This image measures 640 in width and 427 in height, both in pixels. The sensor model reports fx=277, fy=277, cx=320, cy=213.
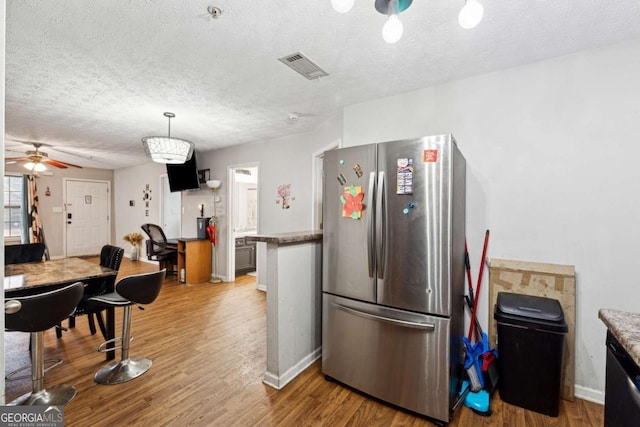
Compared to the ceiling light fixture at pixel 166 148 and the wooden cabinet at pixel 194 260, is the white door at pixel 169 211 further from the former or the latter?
the ceiling light fixture at pixel 166 148

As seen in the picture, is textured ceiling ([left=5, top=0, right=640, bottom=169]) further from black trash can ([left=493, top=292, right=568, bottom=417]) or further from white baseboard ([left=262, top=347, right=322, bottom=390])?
white baseboard ([left=262, top=347, right=322, bottom=390])

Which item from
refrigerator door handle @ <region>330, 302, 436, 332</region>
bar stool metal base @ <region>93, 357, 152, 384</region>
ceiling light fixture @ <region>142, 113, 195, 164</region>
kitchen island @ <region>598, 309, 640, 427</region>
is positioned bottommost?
bar stool metal base @ <region>93, 357, 152, 384</region>

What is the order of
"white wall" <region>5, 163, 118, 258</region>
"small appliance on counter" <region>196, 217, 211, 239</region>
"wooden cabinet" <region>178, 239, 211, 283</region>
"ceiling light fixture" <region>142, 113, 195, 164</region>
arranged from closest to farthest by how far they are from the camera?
"ceiling light fixture" <region>142, 113, 195, 164</region>, "wooden cabinet" <region>178, 239, 211, 283</region>, "small appliance on counter" <region>196, 217, 211, 239</region>, "white wall" <region>5, 163, 118, 258</region>

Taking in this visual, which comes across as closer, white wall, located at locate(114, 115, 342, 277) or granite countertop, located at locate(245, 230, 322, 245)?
granite countertop, located at locate(245, 230, 322, 245)

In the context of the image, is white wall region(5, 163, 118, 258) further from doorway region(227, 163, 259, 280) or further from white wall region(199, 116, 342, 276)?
white wall region(199, 116, 342, 276)

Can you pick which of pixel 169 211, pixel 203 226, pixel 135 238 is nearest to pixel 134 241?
pixel 135 238

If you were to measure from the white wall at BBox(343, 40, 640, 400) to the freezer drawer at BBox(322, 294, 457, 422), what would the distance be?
0.87 meters

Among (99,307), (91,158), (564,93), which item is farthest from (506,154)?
(91,158)

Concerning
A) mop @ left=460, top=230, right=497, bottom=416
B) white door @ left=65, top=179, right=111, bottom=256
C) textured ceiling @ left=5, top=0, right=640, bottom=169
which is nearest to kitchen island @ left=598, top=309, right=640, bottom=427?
mop @ left=460, top=230, right=497, bottom=416

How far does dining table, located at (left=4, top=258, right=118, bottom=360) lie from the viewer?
6.63ft

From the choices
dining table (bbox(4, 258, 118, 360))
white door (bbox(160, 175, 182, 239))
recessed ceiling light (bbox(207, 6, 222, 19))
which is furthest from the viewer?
white door (bbox(160, 175, 182, 239))

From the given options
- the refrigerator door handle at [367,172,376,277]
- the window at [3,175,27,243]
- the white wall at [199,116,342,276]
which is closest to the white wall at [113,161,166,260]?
the window at [3,175,27,243]

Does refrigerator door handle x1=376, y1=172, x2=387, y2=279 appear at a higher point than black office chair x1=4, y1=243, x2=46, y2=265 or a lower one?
higher

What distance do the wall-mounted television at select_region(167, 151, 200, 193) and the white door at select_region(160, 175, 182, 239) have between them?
1221 mm
